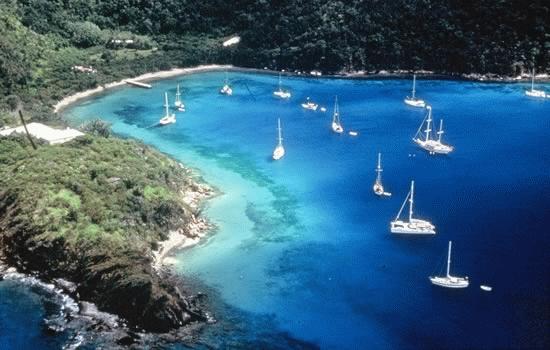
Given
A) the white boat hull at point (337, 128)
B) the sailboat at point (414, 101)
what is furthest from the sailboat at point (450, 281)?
the sailboat at point (414, 101)

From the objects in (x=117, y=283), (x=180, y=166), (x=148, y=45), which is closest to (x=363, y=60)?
(x=148, y=45)

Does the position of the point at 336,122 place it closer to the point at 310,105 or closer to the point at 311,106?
the point at 311,106

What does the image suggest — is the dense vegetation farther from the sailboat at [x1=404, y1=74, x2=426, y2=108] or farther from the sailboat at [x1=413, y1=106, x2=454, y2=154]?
the sailboat at [x1=404, y1=74, x2=426, y2=108]

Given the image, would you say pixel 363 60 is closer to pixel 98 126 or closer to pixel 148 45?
pixel 148 45

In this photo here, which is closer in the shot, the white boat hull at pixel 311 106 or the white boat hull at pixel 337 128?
the white boat hull at pixel 337 128

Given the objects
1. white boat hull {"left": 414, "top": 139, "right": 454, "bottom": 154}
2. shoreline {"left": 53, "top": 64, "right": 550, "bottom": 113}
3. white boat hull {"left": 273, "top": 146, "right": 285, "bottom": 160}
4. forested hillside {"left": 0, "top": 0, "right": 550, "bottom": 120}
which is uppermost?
forested hillside {"left": 0, "top": 0, "right": 550, "bottom": 120}

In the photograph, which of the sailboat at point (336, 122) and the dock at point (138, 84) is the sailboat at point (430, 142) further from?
the dock at point (138, 84)

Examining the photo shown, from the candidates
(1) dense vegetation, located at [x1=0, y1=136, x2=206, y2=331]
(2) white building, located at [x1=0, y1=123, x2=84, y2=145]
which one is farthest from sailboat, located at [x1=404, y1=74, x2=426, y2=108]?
(2) white building, located at [x1=0, y1=123, x2=84, y2=145]
